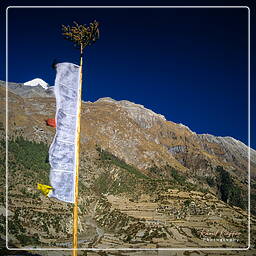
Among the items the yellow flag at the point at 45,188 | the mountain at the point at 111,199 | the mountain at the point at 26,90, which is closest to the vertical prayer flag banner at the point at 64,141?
the yellow flag at the point at 45,188

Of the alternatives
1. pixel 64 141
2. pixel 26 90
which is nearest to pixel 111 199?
pixel 64 141

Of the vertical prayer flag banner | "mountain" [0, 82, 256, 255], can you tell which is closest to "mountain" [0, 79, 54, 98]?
"mountain" [0, 82, 256, 255]

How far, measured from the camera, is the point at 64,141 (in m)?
5.08

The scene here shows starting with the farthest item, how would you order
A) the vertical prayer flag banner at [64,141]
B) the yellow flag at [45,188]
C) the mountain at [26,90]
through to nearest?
the mountain at [26,90] → the vertical prayer flag banner at [64,141] → the yellow flag at [45,188]

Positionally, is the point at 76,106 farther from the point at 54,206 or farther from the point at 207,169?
the point at 207,169

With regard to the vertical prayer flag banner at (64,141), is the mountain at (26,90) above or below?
above

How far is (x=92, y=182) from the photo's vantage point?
228 feet

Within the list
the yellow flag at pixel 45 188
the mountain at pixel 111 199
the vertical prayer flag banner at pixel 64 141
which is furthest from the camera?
the mountain at pixel 111 199

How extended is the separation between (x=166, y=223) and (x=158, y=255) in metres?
12.3

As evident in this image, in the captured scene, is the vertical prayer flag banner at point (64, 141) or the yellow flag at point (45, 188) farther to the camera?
the vertical prayer flag banner at point (64, 141)

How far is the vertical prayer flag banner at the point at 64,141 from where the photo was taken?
501 cm

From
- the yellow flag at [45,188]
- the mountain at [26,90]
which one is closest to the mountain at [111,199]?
the mountain at [26,90]

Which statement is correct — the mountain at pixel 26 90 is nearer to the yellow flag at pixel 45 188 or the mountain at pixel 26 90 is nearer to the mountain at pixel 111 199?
the mountain at pixel 111 199

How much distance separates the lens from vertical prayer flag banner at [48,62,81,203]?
5012mm
